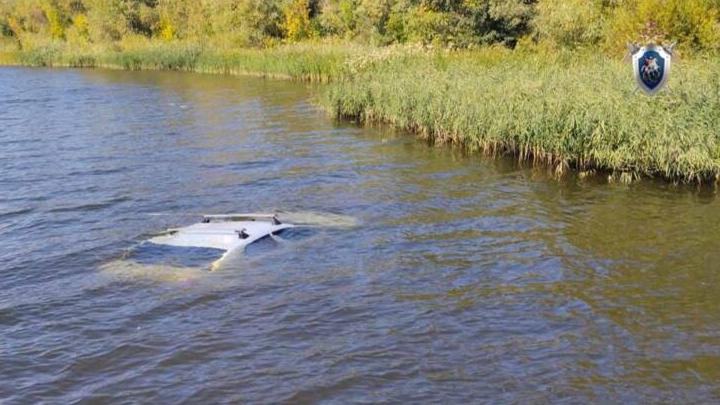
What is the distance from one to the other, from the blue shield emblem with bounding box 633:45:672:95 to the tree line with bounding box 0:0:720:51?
7010 millimetres

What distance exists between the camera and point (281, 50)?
47000mm

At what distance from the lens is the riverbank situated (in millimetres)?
15242

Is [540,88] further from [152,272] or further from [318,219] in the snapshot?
[152,272]

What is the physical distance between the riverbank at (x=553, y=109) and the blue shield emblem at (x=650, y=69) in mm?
253

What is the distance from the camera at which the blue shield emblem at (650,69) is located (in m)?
15.7

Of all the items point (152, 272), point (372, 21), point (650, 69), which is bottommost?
point (152, 272)

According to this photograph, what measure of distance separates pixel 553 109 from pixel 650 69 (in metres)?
2.16

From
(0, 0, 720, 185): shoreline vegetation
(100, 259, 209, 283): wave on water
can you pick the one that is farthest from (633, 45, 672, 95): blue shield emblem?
(100, 259, 209, 283): wave on water

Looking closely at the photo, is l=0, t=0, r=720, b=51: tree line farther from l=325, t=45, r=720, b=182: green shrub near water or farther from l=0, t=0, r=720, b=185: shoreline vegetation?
l=325, t=45, r=720, b=182: green shrub near water

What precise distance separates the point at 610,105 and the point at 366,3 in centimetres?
3291

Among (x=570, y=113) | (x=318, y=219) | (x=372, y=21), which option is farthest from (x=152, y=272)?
(x=372, y=21)

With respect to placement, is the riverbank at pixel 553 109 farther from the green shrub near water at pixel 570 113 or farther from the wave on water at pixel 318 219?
the wave on water at pixel 318 219

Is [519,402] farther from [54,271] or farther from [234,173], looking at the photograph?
[234,173]

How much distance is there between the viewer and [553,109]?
1698 centimetres
